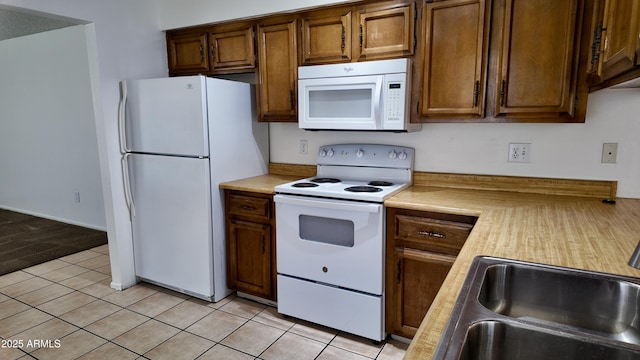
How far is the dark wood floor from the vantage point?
11.6 ft

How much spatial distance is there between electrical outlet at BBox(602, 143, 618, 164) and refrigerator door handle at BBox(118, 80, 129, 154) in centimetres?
305

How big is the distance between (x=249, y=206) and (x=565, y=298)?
193 cm

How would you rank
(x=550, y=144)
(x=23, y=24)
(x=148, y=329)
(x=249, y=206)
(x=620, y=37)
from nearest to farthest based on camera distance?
(x=620, y=37) < (x=550, y=144) < (x=148, y=329) < (x=249, y=206) < (x=23, y=24)

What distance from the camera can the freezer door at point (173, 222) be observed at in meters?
2.61

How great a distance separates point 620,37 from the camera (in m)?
1.22

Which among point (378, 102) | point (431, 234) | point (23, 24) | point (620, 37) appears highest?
point (23, 24)

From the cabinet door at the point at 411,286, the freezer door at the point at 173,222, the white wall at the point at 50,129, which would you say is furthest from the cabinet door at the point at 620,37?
the white wall at the point at 50,129

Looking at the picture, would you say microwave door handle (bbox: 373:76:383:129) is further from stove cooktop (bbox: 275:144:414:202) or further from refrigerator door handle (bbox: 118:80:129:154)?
refrigerator door handle (bbox: 118:80:129:154)

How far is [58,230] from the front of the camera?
14.2 ft

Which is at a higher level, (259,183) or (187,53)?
(187,53)

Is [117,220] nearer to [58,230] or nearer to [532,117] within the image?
[58,230]

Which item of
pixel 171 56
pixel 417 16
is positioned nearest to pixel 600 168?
pixel 417 16

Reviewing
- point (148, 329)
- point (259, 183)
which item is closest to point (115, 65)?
point (259, 183)

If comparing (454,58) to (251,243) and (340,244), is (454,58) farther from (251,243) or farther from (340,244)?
(251,243)
